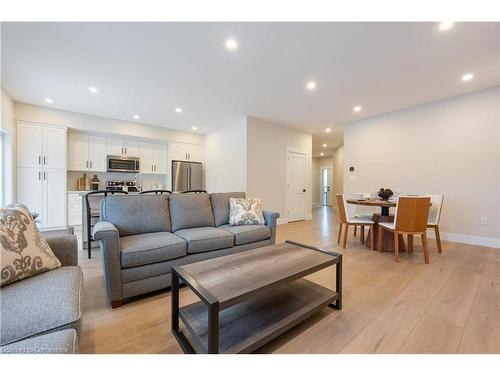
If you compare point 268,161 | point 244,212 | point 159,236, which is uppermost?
point 268,161

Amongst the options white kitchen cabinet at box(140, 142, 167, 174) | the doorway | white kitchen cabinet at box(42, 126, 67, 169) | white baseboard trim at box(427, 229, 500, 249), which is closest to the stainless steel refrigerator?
white kitchen cabinet at box(140, 142, 167, 174)

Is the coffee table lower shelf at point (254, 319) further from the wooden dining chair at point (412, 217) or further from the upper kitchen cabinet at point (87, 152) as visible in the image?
the upper kitchen cabinet at point (87, 152)

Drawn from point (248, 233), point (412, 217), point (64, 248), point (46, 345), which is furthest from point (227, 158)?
point (46, 345)

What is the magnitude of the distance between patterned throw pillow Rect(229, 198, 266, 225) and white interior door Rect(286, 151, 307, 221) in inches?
112

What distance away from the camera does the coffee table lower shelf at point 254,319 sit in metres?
1.20

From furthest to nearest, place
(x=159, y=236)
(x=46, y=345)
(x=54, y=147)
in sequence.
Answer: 1. (x=54, y=147)
2. (x=159, y=236)
3. (x=46, y=345)

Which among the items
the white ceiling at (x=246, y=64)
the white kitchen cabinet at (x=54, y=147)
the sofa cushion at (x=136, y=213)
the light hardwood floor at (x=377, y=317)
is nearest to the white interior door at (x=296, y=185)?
the white ceiling at (x=246, y=64)

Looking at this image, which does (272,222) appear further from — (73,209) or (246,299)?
(73,209)

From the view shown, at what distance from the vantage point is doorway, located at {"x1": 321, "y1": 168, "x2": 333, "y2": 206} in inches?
401

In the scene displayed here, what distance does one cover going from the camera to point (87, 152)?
5012 millimetres

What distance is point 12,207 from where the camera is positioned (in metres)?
1.37

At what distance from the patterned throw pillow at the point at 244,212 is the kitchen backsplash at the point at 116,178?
13.3 feet

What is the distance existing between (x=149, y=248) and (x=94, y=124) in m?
4.38
